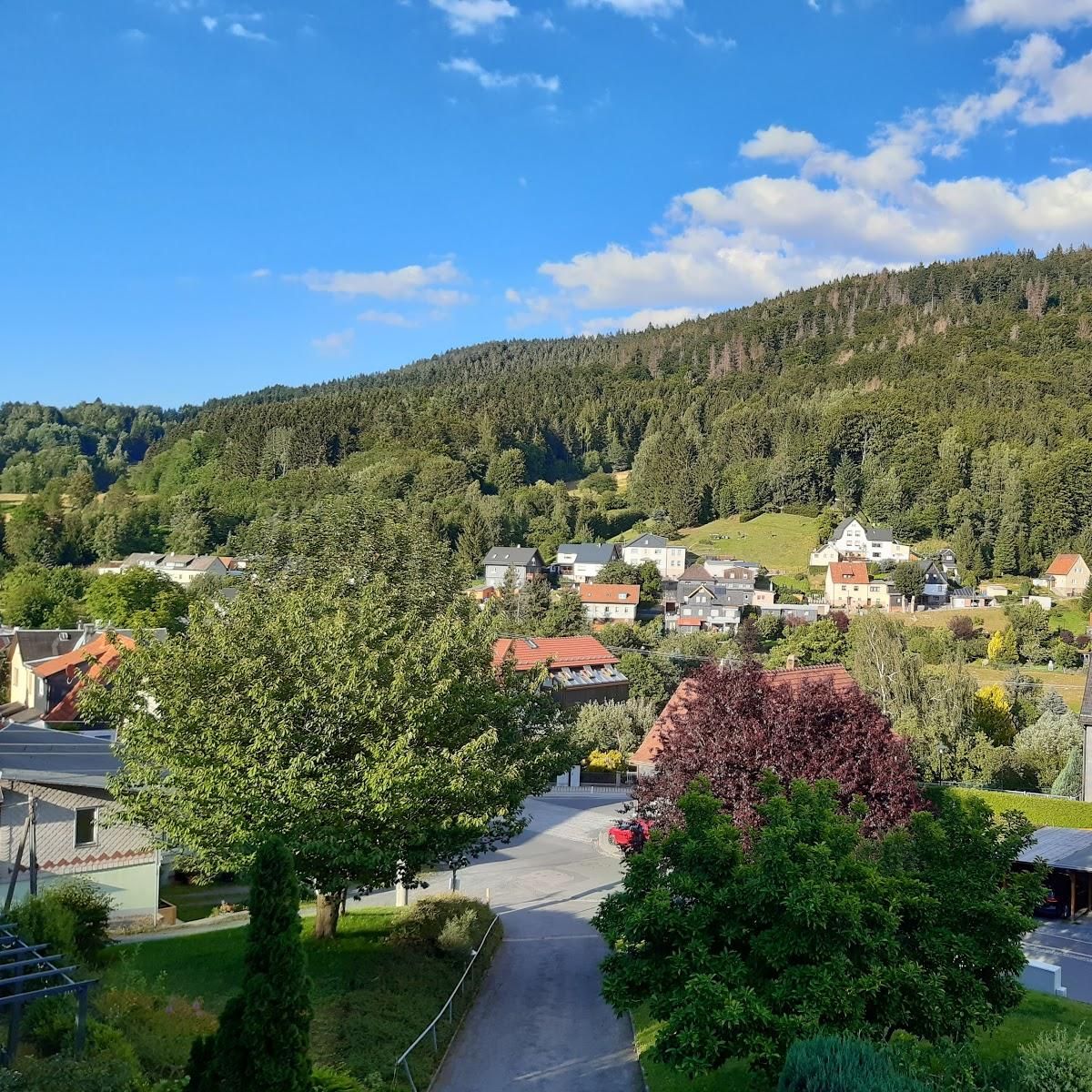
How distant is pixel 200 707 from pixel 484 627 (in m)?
6.32

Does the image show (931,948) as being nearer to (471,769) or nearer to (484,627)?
(471,769)

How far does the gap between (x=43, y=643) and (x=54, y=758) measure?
116 feet

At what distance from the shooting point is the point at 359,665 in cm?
1532

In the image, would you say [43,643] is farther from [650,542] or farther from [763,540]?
[763,540]

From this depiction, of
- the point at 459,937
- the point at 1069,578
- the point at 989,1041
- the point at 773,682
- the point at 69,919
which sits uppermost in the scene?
the point at 1069,578

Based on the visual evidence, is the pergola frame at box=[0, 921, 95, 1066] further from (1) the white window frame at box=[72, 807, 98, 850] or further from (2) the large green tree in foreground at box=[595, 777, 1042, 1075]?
(1) the white window frame at box=[72, 807, 98, 850]

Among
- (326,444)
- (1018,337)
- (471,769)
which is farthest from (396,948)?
(1018,337)

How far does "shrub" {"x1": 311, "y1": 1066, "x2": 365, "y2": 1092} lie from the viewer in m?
9.68

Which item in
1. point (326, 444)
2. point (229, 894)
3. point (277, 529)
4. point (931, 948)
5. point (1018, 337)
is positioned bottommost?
point (229, 894)

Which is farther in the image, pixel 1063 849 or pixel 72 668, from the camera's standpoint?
pixel 72 668

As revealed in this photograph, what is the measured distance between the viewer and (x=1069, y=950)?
18.5 meters

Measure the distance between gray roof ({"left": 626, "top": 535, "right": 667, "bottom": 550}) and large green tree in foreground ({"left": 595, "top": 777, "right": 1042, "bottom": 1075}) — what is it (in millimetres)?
92832

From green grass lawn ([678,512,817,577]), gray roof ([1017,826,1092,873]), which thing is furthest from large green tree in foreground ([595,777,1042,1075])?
green grass lawn ([678,512,817,577])

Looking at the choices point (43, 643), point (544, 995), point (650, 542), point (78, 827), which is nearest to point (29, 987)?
point (544, 995)
